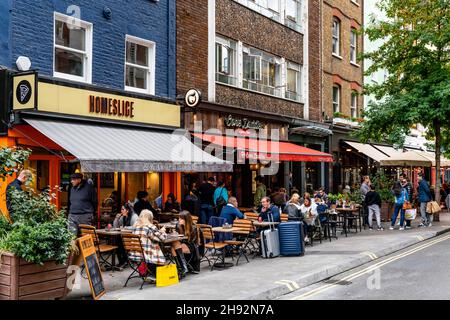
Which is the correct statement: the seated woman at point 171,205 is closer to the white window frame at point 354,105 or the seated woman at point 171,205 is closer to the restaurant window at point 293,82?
the restaurant window at point 293,82

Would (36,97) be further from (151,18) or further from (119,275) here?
(151,18)

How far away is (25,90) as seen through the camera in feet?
35.3

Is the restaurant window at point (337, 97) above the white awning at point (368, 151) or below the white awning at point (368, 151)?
above

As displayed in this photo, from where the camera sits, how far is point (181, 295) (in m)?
8.12

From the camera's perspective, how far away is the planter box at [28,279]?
7.04 metres

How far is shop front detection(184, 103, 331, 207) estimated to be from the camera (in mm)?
16297

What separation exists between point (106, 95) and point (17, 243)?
6894mm

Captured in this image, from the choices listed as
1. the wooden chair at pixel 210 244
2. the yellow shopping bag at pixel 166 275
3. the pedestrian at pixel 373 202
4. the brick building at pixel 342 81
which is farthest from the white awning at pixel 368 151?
the yellow shopping bag at pixel 166 275

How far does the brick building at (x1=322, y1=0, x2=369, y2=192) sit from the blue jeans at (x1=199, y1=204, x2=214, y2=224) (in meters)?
11.1

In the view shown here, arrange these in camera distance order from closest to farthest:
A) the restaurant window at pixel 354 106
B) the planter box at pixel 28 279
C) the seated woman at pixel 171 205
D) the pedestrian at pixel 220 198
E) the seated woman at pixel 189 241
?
the planter box at pixel 28 279
the seated woman at pixel 189 241
the seated woman at pixel 171 205
the pedestrian at pixel 220 198
the restaurant window at pixel 354 106

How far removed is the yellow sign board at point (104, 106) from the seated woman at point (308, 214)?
14.9 feet

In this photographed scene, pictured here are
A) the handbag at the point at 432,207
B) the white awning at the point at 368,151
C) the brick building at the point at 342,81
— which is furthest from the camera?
the white awning at the point at 368,151

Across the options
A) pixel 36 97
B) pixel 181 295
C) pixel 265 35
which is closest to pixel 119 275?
pixel 181 295

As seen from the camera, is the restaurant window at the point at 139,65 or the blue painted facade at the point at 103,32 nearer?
the blue painted facade at the point at 103,32
